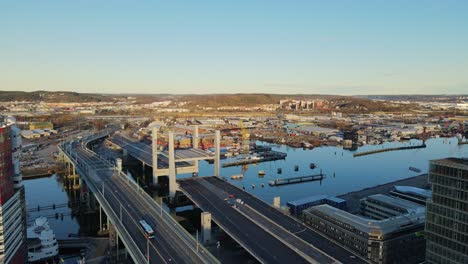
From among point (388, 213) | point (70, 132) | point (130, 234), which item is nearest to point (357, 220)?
point (388, 213)

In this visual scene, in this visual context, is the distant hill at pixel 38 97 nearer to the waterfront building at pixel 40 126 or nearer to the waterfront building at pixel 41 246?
the waterfront building at pixel 40 126

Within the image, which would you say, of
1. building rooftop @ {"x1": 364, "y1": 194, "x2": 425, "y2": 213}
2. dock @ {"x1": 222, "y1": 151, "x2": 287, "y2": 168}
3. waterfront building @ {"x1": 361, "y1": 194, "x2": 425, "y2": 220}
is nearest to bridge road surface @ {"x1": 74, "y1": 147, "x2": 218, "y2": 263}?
waterfront building @ {"x1": 361, "y1": 194, "x2": 425, "y2": 220}

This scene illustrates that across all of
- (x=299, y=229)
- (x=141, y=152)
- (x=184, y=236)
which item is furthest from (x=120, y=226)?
(x=141, y=152)

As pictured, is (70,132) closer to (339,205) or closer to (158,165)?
(158,165)

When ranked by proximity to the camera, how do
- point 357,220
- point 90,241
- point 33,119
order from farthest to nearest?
point 33,119
point 90,241
point 357,220

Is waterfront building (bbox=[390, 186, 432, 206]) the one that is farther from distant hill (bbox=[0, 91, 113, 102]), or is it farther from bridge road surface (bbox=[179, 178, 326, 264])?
distant hill (bbox=[0, 91, 113, 102])
